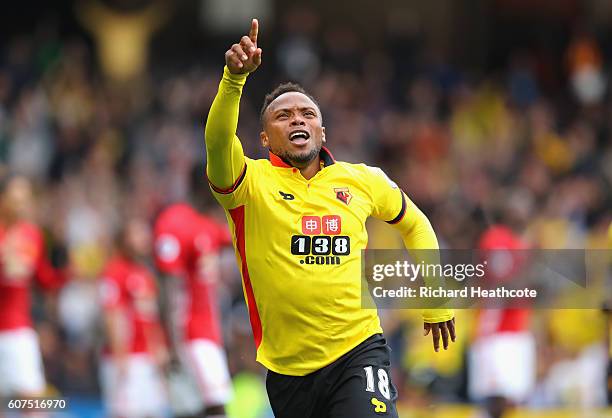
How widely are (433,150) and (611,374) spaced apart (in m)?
10.3

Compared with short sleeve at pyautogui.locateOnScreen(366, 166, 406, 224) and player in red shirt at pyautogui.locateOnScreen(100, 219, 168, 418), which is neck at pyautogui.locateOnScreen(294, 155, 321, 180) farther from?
A: player in red shirt at pyautogui.locateOnScreen(100, 219, 168, 418)

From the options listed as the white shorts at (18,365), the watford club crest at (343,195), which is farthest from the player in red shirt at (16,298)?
the watford club crest at (343,195)

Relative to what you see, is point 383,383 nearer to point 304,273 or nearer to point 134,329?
point 304,273

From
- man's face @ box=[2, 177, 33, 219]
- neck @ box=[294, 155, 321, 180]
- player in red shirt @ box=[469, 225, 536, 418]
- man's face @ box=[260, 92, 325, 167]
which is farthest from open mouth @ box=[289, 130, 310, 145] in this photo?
man's face @ box=[2, 177, 33, 219]

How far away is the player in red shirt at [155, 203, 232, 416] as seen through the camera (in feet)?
38.1

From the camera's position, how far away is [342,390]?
23.6 feet

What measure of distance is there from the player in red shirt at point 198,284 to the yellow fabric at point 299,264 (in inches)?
A: 166

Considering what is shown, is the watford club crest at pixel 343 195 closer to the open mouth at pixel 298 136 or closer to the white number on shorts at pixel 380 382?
the open mouth at pixel 298 136

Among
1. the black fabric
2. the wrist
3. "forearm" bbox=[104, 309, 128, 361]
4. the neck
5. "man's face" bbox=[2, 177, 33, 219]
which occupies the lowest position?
the black fabric

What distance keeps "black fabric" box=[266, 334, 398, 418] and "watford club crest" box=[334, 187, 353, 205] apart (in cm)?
79

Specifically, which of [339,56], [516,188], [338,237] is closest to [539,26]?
[339,56]

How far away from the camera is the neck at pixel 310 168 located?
751 cm

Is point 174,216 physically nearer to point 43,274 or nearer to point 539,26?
point 43,274
